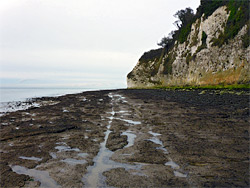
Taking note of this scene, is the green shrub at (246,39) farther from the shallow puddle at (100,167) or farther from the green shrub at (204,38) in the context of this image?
the shallow puddle at (100,167)

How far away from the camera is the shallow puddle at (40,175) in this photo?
430 centimetres

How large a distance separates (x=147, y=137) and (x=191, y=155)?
2503mm

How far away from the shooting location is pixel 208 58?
150ft

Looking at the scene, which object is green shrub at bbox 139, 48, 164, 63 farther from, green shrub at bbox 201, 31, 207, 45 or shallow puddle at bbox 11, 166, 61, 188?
shallow puddle at bbox 11, 166, 61, 188

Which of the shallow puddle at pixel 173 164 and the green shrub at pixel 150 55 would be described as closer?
the shallow puddle at pixel 173 164

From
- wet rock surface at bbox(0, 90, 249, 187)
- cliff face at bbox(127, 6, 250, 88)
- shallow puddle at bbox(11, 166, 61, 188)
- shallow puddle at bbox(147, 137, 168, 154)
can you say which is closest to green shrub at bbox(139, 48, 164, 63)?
cliff face at bbox(127, 6, 250, 88)

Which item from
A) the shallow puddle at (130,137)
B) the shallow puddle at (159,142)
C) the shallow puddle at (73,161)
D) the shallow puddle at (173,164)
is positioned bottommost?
the shallow puddle at (73,161)

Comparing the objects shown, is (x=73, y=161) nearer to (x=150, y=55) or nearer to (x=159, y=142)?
(x=159, y=142)

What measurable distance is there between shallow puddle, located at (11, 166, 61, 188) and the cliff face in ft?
118

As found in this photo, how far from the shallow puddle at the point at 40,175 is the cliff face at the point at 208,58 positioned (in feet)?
118

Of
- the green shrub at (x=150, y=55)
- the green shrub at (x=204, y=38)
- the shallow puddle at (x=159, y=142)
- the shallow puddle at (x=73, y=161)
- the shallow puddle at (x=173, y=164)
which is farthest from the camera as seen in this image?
the green shrub at (x=150, y=55)

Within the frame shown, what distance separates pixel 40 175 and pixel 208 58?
4808 cm

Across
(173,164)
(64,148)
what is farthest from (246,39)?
(64,148)

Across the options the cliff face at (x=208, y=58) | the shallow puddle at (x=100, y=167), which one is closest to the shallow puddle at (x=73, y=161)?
the shallow puddle at (x=100, y=167)
